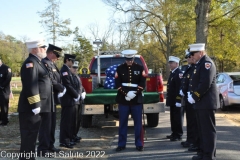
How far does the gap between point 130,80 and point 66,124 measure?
1.67 meters

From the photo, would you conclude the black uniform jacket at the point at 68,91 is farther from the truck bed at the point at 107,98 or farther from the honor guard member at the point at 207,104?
the honor guard member at the point at 207,104

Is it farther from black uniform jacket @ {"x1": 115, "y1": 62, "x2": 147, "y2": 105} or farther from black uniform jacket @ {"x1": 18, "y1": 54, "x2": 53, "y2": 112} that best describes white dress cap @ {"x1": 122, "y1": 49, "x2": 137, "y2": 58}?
black uniform jacket @ {"x1": 18, "y1": 54, "x2": 53, "y2": 112}

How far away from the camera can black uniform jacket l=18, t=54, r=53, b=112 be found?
4875mm

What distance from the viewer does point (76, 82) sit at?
6984mm

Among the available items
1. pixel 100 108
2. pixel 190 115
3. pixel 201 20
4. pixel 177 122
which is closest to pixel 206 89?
pixel 190 115

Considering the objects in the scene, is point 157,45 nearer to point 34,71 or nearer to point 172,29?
point 172,29

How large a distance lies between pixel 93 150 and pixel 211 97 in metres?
2.66

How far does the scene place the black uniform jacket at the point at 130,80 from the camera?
6.43m

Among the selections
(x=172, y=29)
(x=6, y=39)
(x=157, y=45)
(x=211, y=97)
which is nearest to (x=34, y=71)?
(x=211, y=97)

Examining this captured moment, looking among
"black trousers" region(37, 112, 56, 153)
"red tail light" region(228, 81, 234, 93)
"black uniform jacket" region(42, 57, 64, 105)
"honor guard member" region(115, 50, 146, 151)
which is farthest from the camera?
"red tail light" region(228, 81, 234, 93)

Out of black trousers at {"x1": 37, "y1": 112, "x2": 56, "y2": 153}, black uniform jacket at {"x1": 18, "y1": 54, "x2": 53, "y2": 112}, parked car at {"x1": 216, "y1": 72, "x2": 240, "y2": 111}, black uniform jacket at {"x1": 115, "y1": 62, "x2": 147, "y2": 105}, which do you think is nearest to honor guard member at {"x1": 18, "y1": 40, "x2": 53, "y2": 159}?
black uniform jacket at {"x1": 18, "y1": 54, "x2": 53, "y2": 112}

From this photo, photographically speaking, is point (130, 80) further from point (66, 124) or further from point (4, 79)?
point (4, 79)

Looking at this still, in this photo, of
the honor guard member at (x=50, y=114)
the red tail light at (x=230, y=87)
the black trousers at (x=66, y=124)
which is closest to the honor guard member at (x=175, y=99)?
the black trousers at (x=66, y=124)

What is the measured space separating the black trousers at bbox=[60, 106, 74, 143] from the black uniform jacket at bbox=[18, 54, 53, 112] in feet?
4.60
